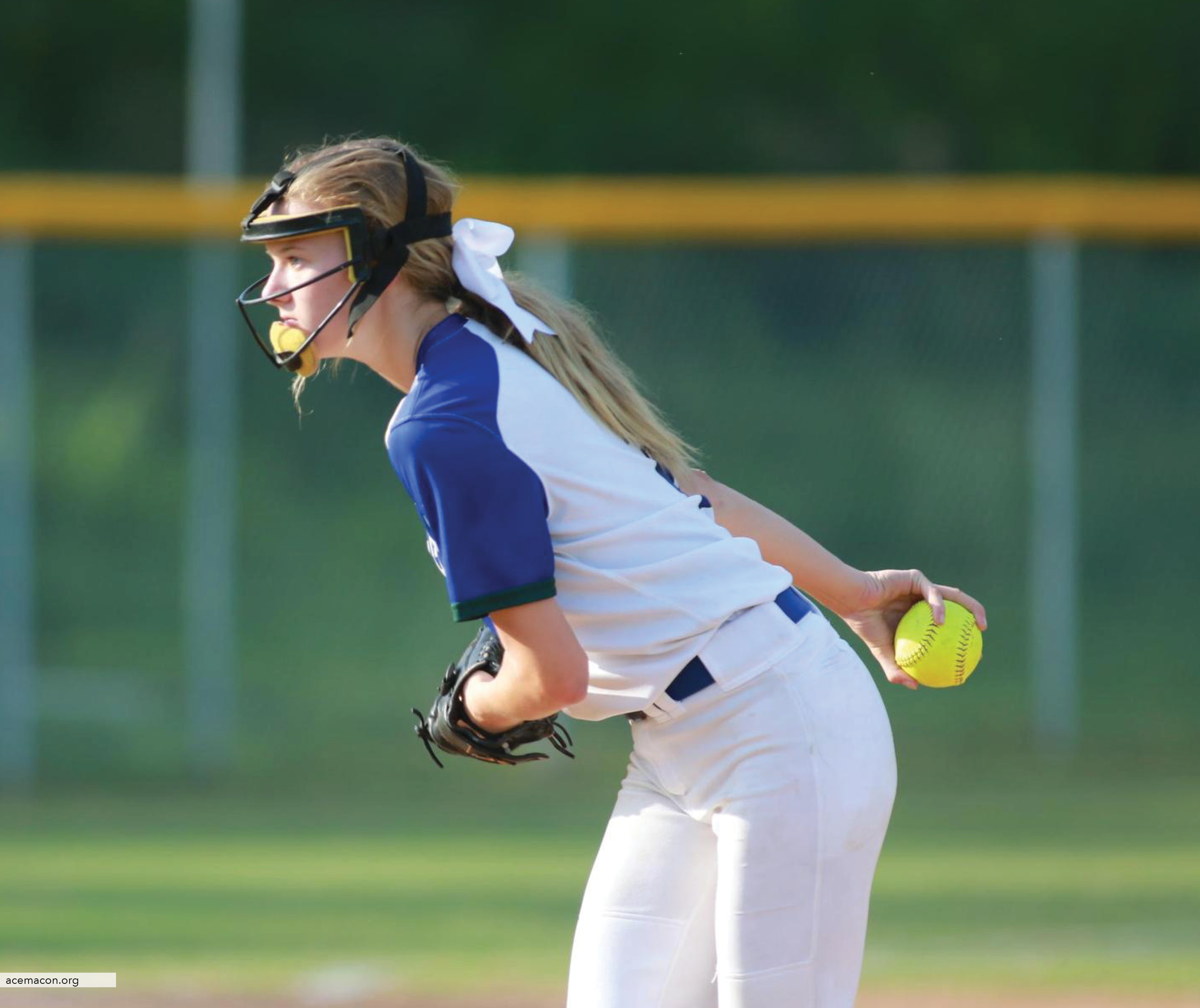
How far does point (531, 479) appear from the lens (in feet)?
8.66

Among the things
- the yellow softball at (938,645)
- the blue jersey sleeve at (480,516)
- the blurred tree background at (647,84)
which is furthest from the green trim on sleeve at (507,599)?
the blurred tree background at (647,84)

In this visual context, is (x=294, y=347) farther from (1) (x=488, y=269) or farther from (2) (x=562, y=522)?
(2) (x=562, y=522)

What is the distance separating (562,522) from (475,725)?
1.23 feet

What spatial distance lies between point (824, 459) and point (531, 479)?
8598mm

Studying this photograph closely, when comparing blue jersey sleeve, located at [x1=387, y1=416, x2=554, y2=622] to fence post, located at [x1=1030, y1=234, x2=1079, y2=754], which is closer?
blue jersey sleeve, located at [x1=387, y1=416, x2=554, y2=622]

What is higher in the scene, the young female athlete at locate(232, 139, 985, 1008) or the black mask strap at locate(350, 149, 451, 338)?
the black mask strap at locate(350, 149, 451, 338)

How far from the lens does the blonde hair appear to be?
2.85m

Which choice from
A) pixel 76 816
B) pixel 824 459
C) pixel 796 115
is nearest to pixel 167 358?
pixel 76 816

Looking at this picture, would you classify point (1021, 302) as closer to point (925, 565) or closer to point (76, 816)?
point (925, 565)

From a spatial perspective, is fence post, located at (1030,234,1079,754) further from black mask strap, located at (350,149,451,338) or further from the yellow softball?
black mask strap, located at (350,149,451,338)

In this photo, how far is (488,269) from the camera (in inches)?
115

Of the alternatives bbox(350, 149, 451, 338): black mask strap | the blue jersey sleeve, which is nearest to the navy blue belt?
the blue jersey sleeve

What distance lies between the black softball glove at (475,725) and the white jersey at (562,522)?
0.09 meters

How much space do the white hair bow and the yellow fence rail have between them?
7.52m
